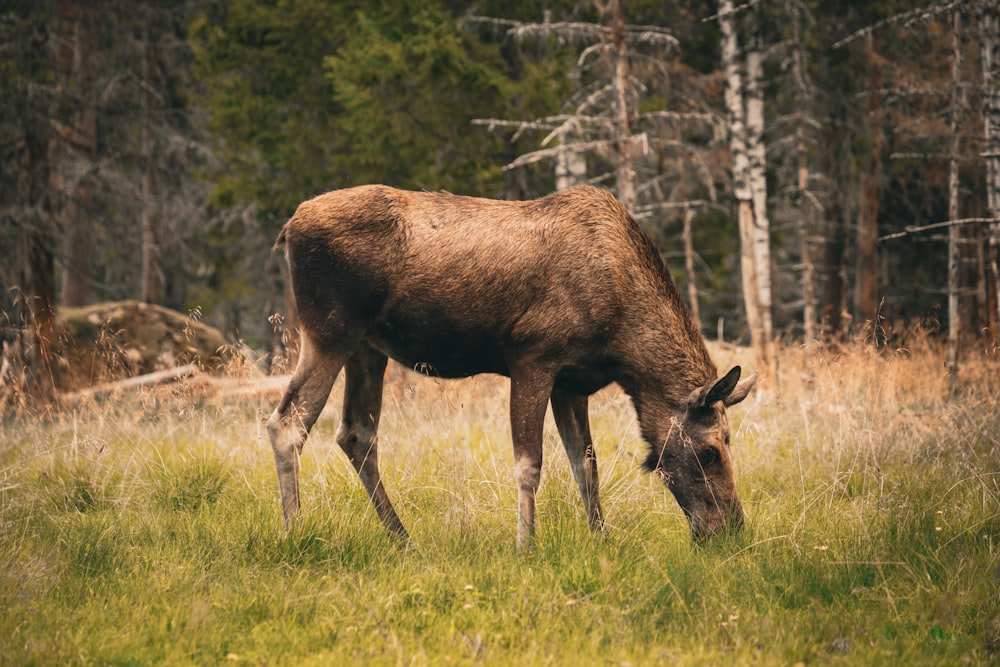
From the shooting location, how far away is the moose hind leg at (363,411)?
6445 mm

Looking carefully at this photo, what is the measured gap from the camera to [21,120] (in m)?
11.6

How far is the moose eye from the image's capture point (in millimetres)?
5965

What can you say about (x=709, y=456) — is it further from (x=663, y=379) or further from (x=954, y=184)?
(x=954, y=184)

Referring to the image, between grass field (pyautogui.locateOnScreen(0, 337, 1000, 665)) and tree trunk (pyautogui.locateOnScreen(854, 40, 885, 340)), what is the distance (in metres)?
12.3

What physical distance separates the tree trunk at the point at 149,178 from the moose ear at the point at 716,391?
16.1m

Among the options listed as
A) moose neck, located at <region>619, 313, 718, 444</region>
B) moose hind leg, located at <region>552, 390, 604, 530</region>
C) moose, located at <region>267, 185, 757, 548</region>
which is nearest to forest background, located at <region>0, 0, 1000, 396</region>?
moose, located at <region>267, 185, 757, 548</region>

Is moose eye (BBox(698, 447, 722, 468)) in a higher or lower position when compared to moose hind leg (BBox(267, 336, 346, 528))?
lower

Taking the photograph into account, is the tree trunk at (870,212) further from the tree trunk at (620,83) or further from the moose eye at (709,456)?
the moose eye at (709,456)

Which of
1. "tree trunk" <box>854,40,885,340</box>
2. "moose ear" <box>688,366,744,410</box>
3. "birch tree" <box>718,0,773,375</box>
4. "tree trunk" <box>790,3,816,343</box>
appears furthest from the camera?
"tree trunk" <box>854,40,885,340</box>

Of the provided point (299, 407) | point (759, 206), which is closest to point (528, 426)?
point (299, 407)

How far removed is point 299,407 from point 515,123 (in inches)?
286

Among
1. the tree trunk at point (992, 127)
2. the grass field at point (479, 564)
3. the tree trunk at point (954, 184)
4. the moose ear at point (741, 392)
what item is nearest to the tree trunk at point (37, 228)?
the grass field at point (479, 564)

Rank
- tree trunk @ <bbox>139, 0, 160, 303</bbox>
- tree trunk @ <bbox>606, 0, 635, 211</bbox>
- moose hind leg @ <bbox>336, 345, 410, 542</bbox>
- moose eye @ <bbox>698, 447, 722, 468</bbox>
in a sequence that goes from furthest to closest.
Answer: tree trunk @ <bbox>139, 0, 160, 303</bbox>, tree trunk @ <bbox>606, 0, 635, 211</bbox>, moose hind leg @ <bbox>336, 345, 410, 542</bbox>, moose eye @ <bbox>698, 447, 722, 468</bbox>

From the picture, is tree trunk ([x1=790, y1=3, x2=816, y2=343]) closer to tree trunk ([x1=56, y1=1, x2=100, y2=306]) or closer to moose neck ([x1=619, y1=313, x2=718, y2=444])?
moose neck ([x1=619, y1=313, x2=718, y2=444])
